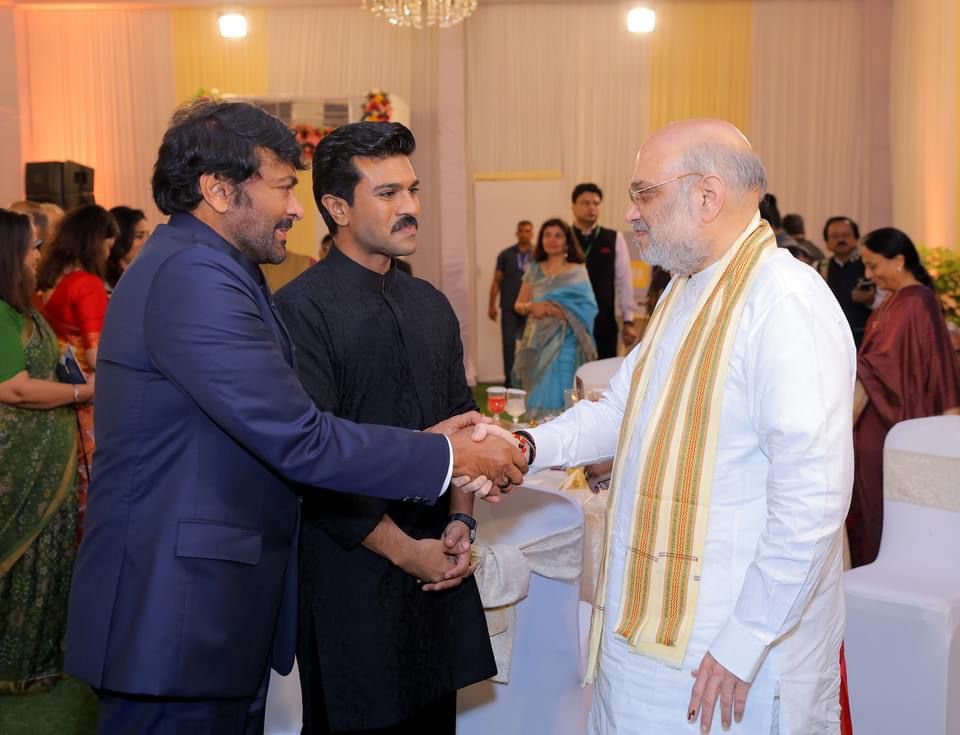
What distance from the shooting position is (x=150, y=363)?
69.4 inches

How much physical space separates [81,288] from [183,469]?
269cm

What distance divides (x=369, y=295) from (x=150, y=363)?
1.94 feet

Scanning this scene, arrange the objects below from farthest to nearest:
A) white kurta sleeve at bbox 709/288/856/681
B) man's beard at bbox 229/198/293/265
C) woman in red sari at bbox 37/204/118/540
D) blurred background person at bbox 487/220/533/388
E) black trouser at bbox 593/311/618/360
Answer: blurred background person at bbox 487/220/533/388 < black trouser at bbox 593/311/618/360 < woman in red sari at bbox 37/204/118/540 < man's beard at bbox 229/198/293/265 < white kurta sleeve at bbox 709/288/856/681

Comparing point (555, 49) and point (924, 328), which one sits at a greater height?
point (555, 49)

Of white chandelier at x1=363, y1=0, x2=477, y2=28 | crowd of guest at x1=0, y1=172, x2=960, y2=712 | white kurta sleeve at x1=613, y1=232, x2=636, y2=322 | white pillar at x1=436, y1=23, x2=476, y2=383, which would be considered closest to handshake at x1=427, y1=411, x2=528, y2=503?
crowd of guest at x1=0, y1=172, x2=960, y2=712

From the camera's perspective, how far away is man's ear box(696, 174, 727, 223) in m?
1.87

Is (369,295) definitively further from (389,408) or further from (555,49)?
(555,49)

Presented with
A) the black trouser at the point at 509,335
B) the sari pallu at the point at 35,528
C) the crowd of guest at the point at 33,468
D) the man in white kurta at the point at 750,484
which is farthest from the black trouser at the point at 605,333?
the man in white kurta at the point at 750,484

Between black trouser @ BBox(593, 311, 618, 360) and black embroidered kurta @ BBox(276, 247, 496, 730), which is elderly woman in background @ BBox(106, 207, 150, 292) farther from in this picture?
black trouser @ BBox(593, 311, 618, 360)

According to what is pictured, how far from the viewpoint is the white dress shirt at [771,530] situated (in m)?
1.67

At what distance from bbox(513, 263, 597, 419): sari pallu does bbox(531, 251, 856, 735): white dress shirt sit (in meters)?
3.94

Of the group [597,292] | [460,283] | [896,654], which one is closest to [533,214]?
[460,283]

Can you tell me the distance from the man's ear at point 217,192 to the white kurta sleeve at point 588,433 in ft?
2.69

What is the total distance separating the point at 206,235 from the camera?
186cm
